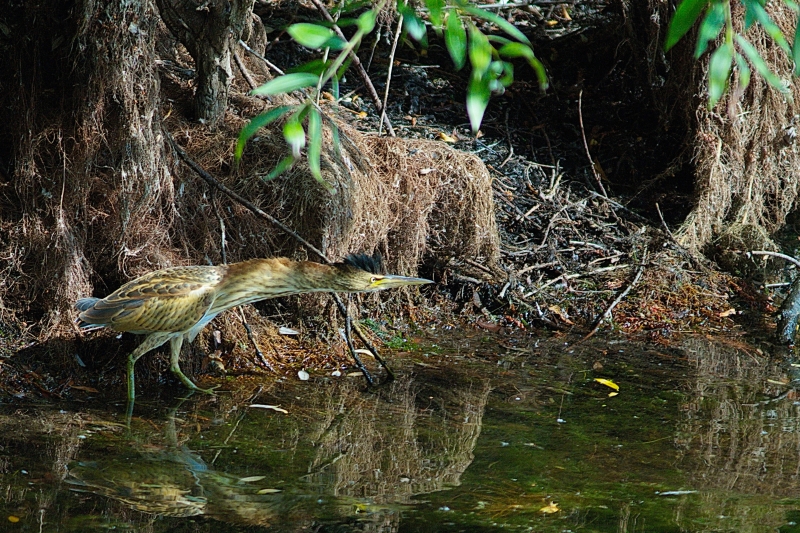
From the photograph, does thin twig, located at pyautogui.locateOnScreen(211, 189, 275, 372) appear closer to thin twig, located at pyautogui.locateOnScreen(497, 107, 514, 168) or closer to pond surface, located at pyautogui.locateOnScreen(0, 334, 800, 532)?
pond surface, located at pyautogui.locateOnScreen(0, 334, 800, 532)

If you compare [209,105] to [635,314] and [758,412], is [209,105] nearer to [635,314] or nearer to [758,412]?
[635,314]

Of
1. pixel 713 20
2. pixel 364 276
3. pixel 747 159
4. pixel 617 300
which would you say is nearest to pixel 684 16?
pixel 713 20

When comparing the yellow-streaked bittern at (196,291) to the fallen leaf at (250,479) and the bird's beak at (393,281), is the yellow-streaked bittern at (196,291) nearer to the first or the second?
the bird's beak at (393,281)

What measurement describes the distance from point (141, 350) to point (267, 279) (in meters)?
0.81

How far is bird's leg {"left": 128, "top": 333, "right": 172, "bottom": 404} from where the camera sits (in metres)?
5.02

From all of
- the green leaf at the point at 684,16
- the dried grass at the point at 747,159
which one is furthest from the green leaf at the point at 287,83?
the dried grass at the point at 747,159

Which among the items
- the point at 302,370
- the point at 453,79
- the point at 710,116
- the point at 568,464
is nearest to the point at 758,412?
the point at 568,464

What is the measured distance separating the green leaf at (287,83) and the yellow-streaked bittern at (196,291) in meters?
3.45

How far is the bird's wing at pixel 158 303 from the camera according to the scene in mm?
Answer: 4980

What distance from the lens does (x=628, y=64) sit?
8.76 metres

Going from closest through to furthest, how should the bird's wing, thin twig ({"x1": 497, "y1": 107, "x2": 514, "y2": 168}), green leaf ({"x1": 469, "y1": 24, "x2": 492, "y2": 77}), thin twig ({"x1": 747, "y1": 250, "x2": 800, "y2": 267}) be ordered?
1. green leaf ({"x1": 469, "y1": 24, "x2": 492, "y2": 77})
2. the bird's wing
3. thin twig ({"x1": 747, "y1": 250, "x2": 800, "y2": 267})
4. thin twig ({"x1": 497, "y1": 107, "x2": 514, "y2": 168})

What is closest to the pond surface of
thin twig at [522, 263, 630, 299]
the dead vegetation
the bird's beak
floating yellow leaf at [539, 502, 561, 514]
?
floating yellow leaf at [539, 502, 561, 514]

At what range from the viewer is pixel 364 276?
5.27 m

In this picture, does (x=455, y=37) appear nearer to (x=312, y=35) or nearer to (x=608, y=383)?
(x=312, y=35)
